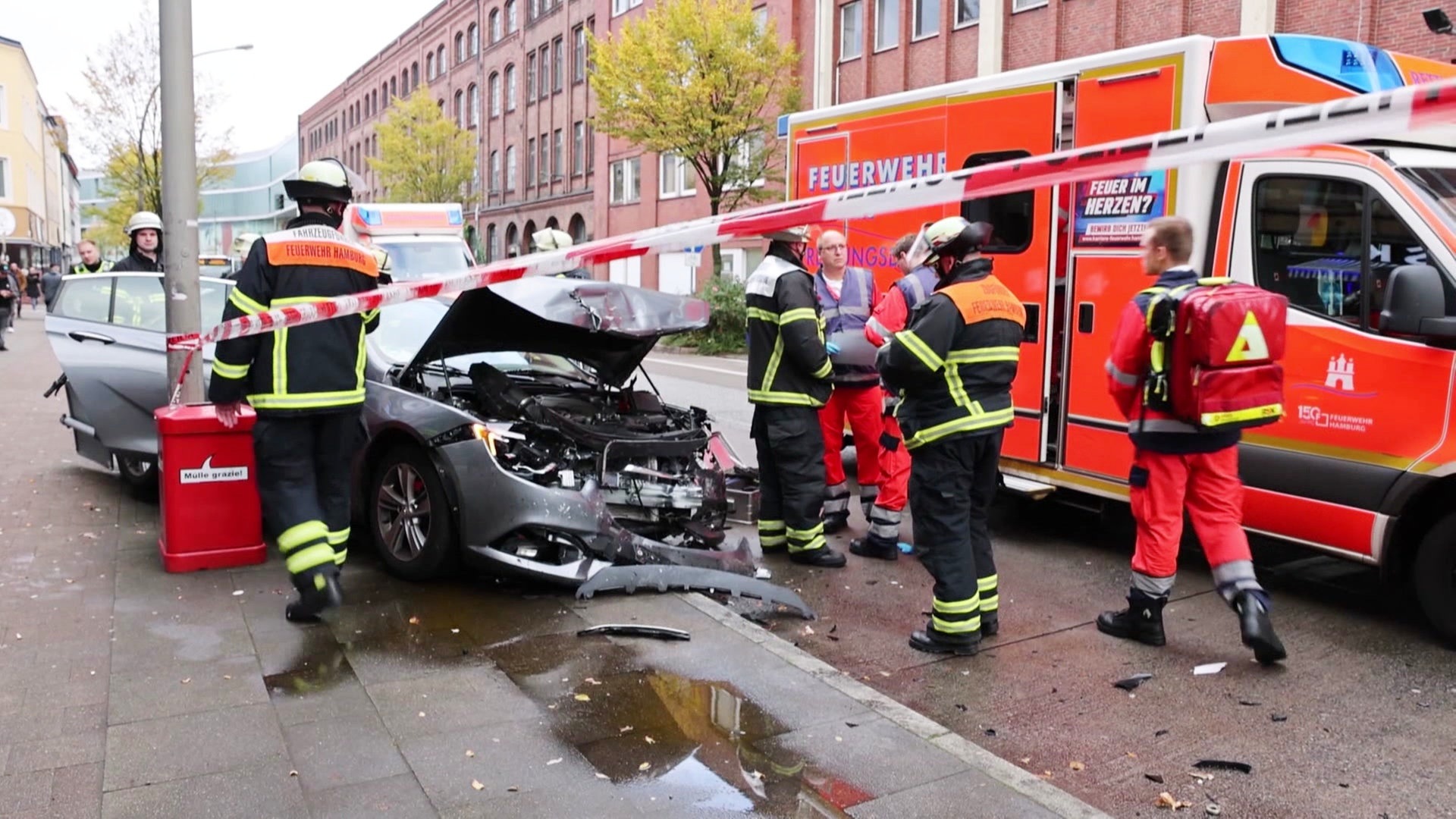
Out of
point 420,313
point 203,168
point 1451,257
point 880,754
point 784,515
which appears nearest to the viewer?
point 880,754

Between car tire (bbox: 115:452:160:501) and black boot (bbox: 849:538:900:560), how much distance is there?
4.52 metres

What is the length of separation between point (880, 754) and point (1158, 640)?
1.96 m

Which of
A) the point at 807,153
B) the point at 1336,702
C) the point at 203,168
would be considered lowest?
the point at 1336,702

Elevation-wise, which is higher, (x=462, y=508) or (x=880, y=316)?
(x=880, y=316)

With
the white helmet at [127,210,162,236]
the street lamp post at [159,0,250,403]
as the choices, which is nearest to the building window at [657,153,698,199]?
the white helmet at [127,210,162,236]

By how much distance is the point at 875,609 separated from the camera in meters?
5.49

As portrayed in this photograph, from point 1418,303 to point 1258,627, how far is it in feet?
5.01

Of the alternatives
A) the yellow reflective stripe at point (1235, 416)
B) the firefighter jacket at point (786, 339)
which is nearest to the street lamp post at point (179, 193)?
the firefighter jacket at point (786, 339)

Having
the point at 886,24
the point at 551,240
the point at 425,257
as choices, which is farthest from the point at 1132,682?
the point at 886,24

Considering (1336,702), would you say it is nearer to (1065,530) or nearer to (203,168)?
(1065,530)

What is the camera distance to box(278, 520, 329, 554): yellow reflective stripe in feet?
15.7

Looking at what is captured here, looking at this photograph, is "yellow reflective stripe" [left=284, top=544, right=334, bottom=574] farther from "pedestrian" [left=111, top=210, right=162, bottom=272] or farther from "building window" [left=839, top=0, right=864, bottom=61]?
"building window" [left=839, top=0, right=864, bottom=61]

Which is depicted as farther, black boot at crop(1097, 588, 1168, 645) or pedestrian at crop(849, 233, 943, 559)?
pedestrian at crop(849, 233, 943, 559)

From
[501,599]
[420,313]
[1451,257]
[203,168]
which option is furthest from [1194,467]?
[203,168]
